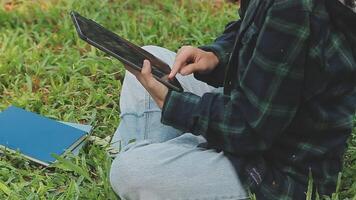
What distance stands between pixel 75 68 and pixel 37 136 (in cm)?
62

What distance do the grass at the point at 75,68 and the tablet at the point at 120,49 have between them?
0.38m

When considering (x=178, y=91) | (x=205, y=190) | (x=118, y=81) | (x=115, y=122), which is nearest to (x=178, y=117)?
(x=178, y=91)

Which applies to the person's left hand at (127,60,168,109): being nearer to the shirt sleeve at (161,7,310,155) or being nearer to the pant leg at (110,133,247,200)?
the shirt sleeve at (161,7,310,155)

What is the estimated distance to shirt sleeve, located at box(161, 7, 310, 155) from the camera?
159cm

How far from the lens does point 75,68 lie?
281 cm

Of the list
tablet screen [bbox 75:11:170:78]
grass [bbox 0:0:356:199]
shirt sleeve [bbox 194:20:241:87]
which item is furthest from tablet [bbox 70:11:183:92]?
grass [bbox 0:0:356:199]

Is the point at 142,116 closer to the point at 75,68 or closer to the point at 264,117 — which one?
the point at 264,117

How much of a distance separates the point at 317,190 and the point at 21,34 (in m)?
1.74

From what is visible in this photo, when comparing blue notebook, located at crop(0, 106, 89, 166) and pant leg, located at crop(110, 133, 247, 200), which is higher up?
pant leg, located at crop(110, 133, 247, 200)

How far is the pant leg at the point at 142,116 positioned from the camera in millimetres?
2119

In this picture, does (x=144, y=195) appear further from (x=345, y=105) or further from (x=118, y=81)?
(x=118, y=81)

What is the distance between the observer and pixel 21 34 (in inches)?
123

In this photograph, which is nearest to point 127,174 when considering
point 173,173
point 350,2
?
point 173,173

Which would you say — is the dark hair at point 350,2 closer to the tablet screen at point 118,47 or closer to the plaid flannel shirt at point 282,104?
the plaid flannel shirt at point 282,104
